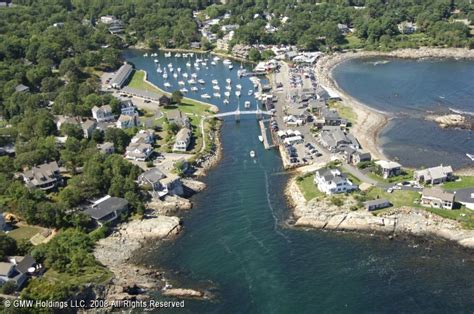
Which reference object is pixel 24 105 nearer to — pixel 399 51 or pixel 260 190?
pixel 260 190

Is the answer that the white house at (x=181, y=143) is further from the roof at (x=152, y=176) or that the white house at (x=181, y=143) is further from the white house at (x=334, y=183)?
the white house at (x=334, y=183)

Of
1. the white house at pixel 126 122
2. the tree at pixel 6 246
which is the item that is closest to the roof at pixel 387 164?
the white house at pixel 126 122

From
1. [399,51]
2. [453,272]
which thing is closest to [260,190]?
[453,272]

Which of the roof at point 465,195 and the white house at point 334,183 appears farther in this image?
the white house at point 334,183

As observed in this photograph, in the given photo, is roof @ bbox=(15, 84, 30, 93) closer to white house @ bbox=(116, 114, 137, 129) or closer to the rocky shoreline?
white house @ bbox=(116, 114, 137, 129)

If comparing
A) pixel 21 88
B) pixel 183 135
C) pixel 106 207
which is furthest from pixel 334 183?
pixel 21 88

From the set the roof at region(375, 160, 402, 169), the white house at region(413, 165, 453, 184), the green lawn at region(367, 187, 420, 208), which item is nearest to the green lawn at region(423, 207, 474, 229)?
the green lawn at region(367, 187, 420, 208)
